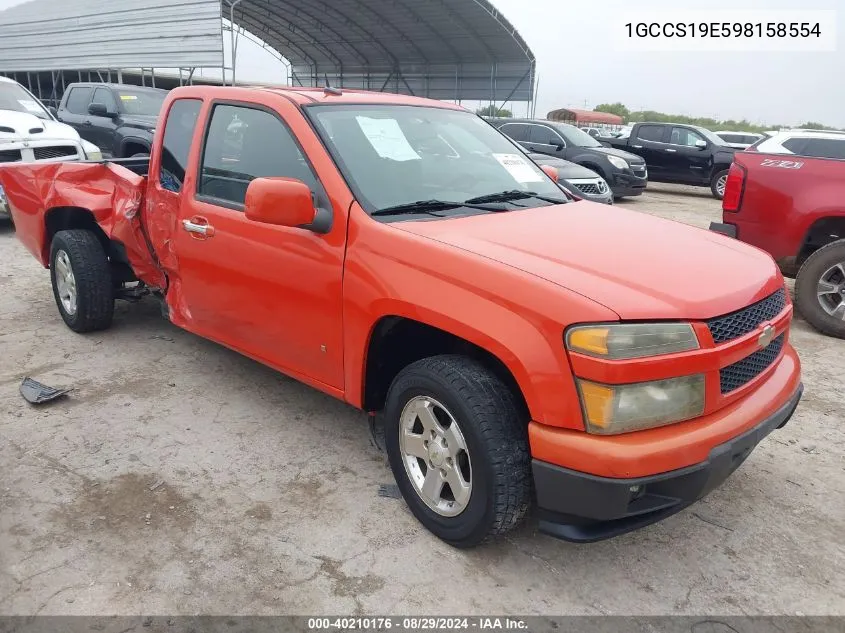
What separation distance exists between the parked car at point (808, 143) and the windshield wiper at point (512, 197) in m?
3.60

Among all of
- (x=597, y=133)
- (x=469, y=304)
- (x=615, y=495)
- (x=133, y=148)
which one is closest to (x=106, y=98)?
(x=133, y=148)

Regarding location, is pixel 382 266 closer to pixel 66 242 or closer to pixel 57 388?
pixel 57 388

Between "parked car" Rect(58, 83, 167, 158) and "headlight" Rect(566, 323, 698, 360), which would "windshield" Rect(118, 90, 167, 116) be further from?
"headlight" Rect(566, 323, 698, 360)

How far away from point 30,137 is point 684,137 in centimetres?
1318

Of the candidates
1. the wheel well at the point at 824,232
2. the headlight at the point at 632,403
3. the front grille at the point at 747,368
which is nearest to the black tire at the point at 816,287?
the wheel well at the point at 824,232

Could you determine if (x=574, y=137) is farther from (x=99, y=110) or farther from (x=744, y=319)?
(x=744, y=319)

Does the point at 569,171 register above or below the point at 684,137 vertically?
below

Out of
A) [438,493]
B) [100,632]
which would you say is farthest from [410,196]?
[100,632]

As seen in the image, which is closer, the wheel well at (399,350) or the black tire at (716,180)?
the wheel well at (399,350)

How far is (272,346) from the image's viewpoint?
3340 mm

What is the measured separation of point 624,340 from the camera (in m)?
2.10

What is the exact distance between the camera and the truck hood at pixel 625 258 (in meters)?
2.22

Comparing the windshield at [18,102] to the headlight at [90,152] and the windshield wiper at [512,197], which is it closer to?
the headlight at [90,152]

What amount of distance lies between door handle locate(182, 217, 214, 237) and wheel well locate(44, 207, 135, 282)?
4.57ft
